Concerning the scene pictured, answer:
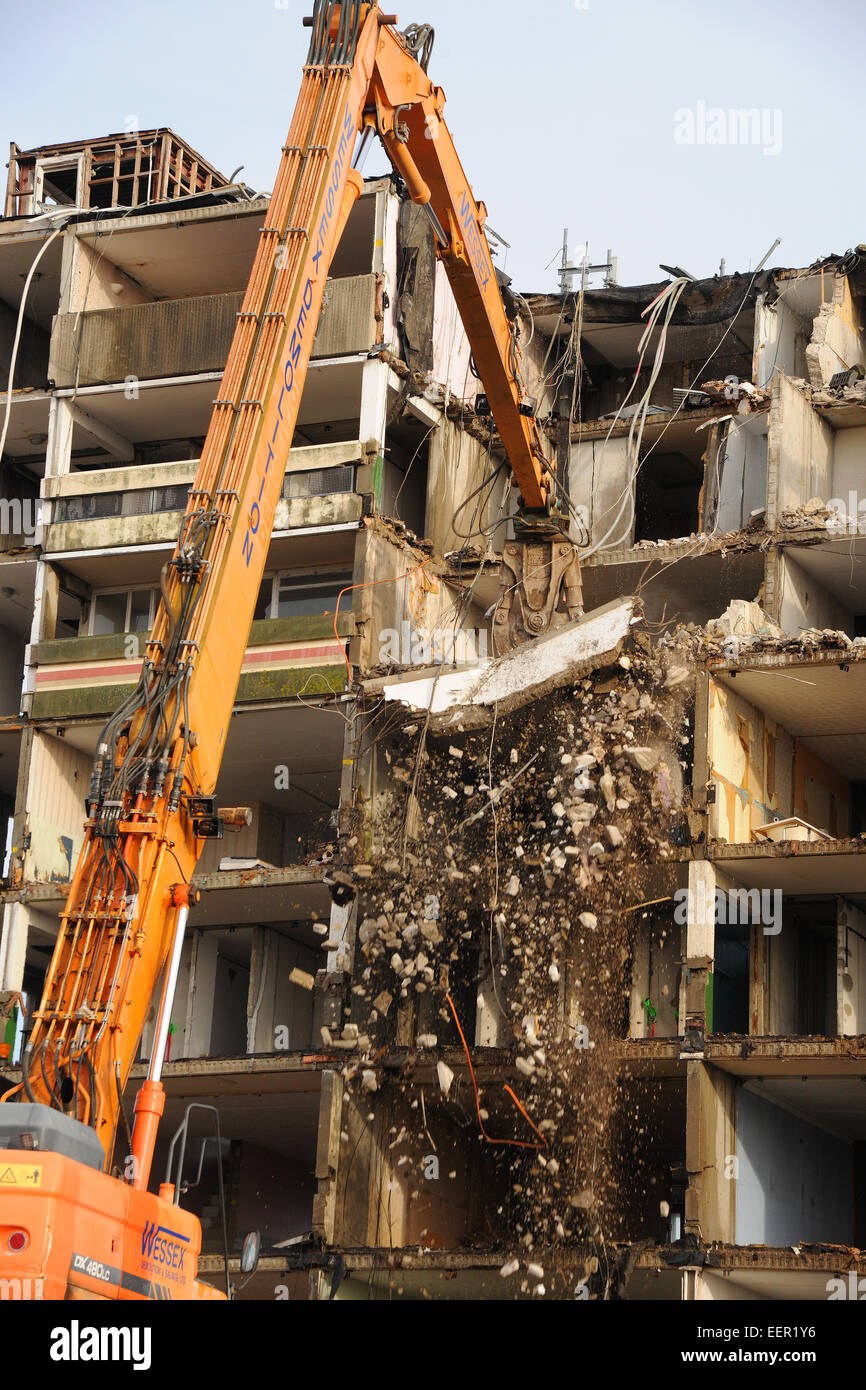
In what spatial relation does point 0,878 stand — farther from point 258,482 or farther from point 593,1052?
point 258,482

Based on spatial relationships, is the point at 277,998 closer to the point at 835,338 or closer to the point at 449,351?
the point at 449,351

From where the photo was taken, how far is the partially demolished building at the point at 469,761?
80.4ft

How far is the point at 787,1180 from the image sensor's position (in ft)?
86.8

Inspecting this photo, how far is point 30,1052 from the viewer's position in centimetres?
1330

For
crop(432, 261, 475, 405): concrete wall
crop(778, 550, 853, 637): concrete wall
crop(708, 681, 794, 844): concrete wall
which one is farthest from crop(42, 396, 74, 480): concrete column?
crop(708, 681, 794, 844): concrete wall

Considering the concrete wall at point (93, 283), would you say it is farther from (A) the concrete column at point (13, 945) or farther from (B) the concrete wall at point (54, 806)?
(A) the concrete column at point (13, 945)

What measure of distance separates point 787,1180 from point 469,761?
7764 millimetres

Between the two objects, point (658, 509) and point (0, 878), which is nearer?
point (0, 878)

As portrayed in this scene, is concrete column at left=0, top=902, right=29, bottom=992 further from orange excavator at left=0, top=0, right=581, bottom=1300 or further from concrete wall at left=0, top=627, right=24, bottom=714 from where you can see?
orange excavator at left=0, top=0, right=581, bottom=1300

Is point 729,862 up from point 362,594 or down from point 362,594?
down

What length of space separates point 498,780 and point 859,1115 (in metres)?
7.86

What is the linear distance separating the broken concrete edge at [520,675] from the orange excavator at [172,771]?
5697mm
